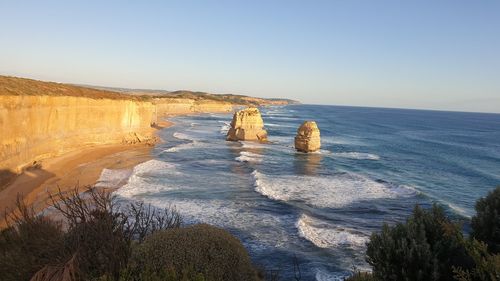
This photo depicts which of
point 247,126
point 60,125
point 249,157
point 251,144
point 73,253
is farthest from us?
point 247,126

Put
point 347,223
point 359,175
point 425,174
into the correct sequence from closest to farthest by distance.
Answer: point 347,223, point 359,175, point 425,174

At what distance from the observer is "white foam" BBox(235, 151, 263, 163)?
1546 inches

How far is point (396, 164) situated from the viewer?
139 feet

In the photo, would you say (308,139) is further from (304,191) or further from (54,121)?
(54,121)

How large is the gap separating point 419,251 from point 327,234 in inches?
430

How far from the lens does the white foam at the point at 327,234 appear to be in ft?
57.4

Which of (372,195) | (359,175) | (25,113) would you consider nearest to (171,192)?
(25,113)

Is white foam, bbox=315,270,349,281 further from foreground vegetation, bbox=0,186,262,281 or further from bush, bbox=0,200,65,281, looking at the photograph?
bush, bbox=0,200,65,281

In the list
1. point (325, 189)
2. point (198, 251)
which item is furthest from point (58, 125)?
point (198, 251)

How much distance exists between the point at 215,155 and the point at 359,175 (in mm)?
14910

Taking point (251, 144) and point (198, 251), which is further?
point (251, 144)

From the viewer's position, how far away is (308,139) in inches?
1834

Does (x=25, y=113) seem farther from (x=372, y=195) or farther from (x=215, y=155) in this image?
(x=372, y=195)

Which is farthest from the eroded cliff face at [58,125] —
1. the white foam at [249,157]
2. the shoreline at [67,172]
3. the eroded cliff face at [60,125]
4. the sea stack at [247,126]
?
the white foam at [249,157]
